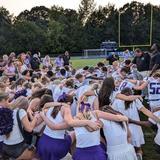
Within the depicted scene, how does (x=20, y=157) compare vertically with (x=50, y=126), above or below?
below

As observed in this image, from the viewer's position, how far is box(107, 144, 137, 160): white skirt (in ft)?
20.6

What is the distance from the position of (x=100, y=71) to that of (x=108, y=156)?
10.8m

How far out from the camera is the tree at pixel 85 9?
90.4 meters

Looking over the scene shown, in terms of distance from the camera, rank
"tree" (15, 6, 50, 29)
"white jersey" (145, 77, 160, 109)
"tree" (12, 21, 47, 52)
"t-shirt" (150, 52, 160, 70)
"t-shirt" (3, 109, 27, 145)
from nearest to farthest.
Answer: "t-shirt" (3, 109, 27, 145), "white jersey" (145, 77, 160, 109), "t-shirt" (150, 52, 160, 70), "tree" (12, 21, 47, 52), "tree" (15, 6, 50, 29)

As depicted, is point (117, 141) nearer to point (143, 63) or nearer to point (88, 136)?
point (88, 136)

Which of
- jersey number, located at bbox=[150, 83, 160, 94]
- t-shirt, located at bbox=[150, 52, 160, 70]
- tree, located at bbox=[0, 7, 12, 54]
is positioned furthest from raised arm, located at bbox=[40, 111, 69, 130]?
tree, located at bbox=[0, 7, 12, 54]

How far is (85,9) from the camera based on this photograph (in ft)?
307

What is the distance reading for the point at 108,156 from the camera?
637cm

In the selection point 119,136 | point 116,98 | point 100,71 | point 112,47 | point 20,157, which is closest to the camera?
point 119,136

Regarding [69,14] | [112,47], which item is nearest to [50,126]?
[112,47]

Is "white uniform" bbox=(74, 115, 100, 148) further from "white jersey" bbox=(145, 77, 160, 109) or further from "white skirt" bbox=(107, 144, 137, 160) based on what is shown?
"white jersey" bbox=(145, 77, 160, 109)

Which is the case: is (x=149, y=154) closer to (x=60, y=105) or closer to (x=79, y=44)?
(x=60, y=105)

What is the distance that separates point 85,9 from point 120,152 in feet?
291

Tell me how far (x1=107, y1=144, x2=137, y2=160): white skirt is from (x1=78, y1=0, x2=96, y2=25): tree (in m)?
82.9
